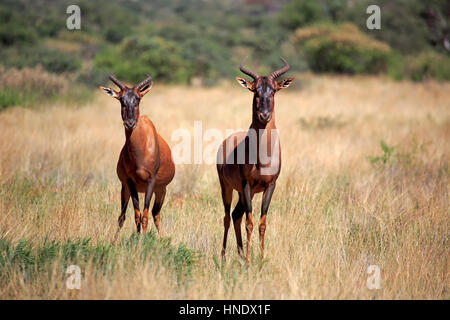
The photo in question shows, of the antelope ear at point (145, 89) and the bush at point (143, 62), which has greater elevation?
the bush at point (143, 62)

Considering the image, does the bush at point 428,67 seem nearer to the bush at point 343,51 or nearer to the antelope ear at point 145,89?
the bush at point 343,51

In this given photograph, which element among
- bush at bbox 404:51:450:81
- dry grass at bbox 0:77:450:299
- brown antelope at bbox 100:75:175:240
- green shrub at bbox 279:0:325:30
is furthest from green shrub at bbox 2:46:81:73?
green shrub at bbox 279:0:325:30

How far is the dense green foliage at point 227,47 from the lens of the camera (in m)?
24.6

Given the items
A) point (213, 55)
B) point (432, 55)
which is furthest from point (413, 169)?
point (432, 55)

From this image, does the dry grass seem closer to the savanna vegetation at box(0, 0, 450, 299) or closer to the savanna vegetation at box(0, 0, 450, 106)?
the savanna vegetation at box(0, 0, 450, 299)

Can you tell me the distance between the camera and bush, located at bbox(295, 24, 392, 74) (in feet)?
108

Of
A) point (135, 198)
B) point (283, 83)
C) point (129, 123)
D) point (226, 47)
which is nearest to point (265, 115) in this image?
point (283, 83)

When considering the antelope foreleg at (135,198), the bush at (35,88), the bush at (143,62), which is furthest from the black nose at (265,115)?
the bush at (143,62)

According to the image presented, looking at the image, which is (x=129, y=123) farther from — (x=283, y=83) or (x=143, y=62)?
(x=143, y=62)

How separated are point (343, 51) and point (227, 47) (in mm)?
10129

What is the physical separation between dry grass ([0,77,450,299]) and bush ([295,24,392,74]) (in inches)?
825

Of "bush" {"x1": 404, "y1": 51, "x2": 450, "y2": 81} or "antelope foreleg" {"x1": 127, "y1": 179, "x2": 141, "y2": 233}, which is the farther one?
"bush" {"x1": 404, "y1": 51, "x2": 450, "y2": 81}

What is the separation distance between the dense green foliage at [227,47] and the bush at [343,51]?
0.07m

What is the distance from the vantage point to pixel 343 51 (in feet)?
109
